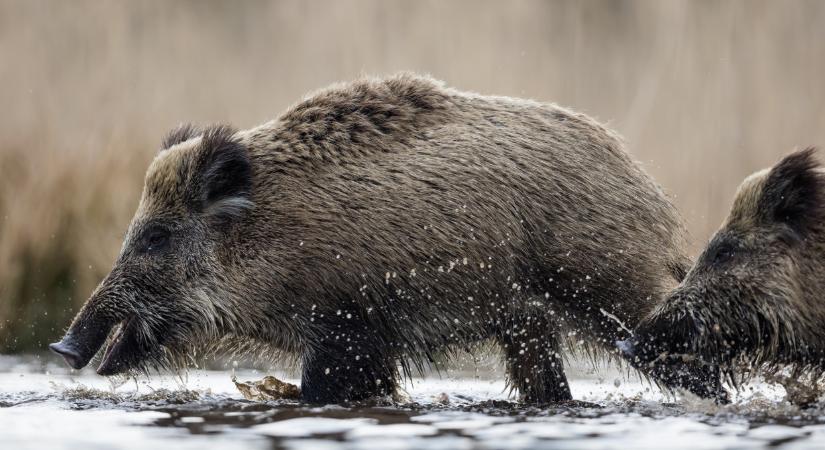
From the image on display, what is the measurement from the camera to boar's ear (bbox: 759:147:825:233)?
Answer: 6879mm

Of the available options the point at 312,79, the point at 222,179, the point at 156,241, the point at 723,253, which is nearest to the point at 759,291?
the point at 723,253

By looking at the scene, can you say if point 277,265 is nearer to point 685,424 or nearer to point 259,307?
point 259,307

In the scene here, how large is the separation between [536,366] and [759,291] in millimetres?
1538

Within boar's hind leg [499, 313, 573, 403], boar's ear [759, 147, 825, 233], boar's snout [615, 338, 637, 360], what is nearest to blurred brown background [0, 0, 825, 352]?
boar's hind leg [499, 313, 573, 403]

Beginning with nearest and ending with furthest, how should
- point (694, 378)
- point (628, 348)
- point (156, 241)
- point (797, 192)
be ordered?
point (797, 192) → point (628, 348) → point (694, 378) → point (156, 241)

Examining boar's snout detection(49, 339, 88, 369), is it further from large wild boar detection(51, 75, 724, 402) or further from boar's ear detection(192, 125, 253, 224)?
boar's ear detection(192, 125, 253, 224)

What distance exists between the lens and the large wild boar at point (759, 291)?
6.87m

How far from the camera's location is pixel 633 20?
13.3 m

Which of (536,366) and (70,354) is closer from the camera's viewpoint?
(70,354)

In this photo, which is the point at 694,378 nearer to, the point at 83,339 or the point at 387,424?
the point at 387,424

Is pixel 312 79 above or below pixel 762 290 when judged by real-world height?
above

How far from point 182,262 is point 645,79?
20.0ft

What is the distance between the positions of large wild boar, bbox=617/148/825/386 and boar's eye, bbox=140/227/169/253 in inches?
104

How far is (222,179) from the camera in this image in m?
7.77
